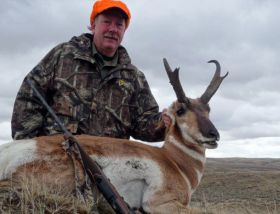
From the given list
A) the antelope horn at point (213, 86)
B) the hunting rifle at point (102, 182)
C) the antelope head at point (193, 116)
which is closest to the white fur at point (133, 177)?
the hunting rifle at point (102, 182)

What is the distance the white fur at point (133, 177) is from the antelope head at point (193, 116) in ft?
3.01

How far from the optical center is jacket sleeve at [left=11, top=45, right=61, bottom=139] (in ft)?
21.6

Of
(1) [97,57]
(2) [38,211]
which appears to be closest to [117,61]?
(1) [97,57]

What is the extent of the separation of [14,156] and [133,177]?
122cm

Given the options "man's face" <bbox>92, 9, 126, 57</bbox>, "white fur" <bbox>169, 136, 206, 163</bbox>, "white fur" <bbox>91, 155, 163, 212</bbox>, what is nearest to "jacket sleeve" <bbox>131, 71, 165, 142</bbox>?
"man's face" <bbox>92, 9, 126, 57</bbox>

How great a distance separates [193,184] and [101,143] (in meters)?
1.27

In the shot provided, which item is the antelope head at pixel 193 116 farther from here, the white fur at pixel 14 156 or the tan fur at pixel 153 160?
the white fur at pixel 14 156

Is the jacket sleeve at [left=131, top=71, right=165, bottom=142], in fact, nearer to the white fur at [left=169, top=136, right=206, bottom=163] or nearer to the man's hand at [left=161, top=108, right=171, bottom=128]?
the man's hand at [left=161, top=108, right=171, bottom=128]

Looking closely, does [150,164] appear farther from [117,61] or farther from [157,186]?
[117,61]

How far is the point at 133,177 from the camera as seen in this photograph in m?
4.97

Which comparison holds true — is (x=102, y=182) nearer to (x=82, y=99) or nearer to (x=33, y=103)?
(x=82, y=99)

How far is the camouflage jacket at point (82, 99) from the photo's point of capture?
6.64m

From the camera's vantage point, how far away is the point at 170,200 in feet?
16.5

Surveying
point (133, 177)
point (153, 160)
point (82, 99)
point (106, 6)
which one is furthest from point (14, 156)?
point (106, 6)
